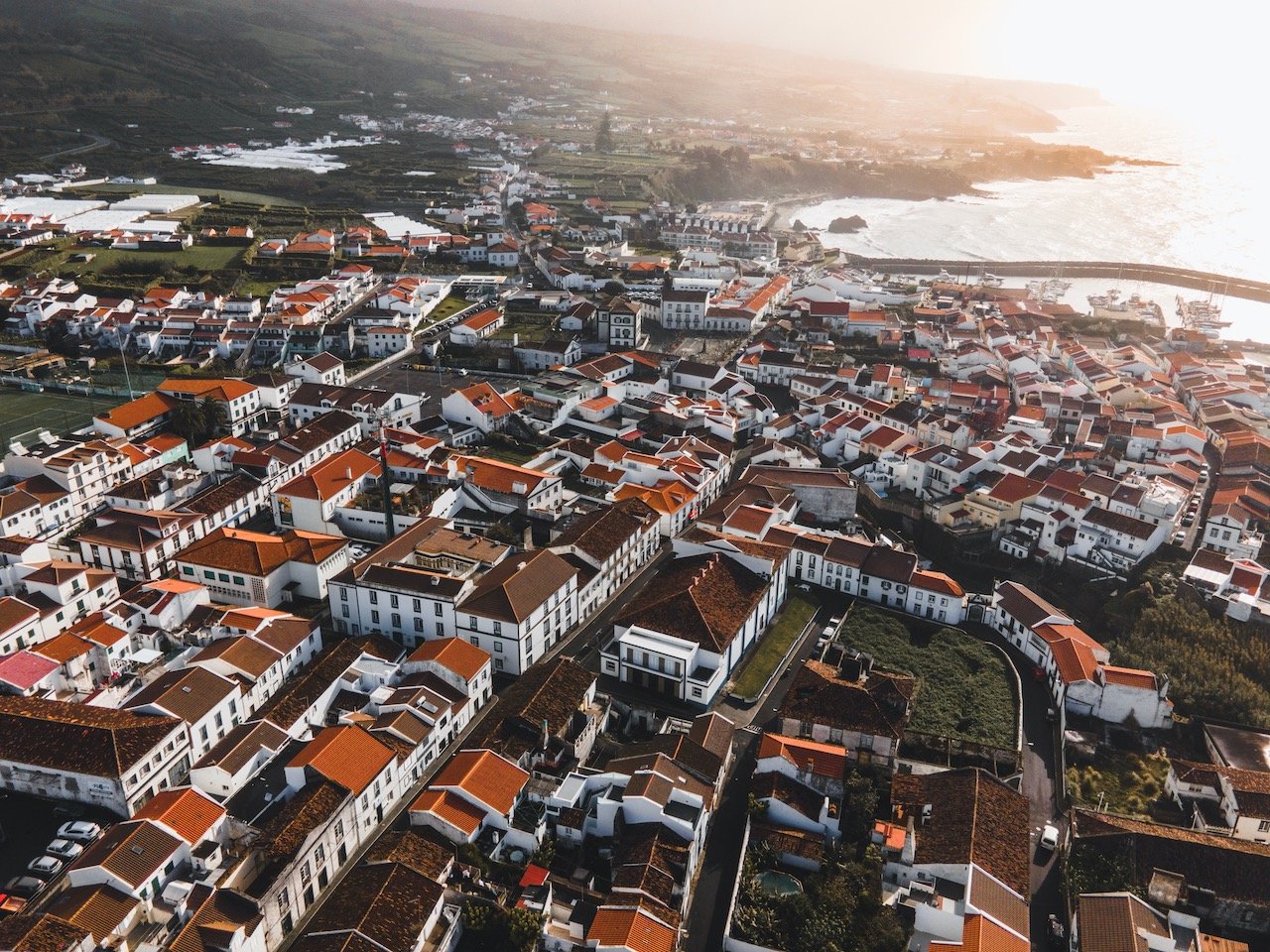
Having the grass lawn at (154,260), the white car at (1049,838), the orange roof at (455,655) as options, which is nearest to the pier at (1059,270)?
the grass lawn at (154,260)

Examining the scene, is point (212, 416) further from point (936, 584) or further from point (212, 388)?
point (936, 584)

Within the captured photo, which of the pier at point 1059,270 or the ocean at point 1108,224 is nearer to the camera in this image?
the pier at point 1059,270

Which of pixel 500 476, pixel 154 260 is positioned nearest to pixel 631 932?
pixel 500 476

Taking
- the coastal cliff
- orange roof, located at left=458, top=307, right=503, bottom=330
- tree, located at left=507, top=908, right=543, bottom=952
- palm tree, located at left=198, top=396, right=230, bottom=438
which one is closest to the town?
tree, located at left=507, top=908, right=543, bottom=952

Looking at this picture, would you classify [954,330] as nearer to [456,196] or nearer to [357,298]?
[357,298]

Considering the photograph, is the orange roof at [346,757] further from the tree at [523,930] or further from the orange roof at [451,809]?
the tree at [523,930]
